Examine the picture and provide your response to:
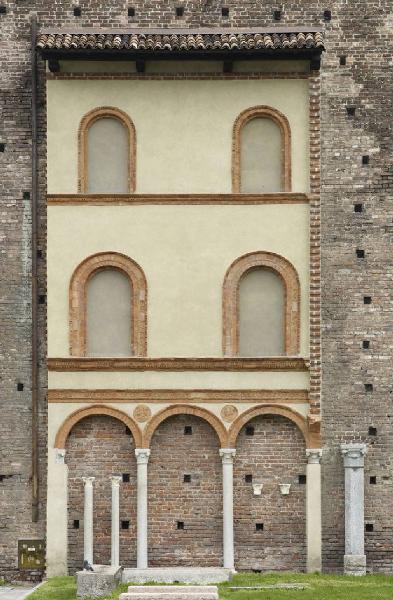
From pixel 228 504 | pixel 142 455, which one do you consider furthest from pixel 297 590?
pixel 142 455

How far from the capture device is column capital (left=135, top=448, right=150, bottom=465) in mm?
18984

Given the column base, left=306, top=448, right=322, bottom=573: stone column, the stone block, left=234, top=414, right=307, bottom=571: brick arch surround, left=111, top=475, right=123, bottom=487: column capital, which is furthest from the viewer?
left=234, top=414, right=307, bottom=571: brick arch surround

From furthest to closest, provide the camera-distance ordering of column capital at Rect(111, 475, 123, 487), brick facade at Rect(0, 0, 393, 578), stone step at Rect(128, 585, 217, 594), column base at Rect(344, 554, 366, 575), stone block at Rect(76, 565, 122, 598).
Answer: brick facade at Rect(0, 0, 393, 578), column base at Rect(344, 554, 366, 575), column capital at Rect(111, 475, 123, 487), stone block at Rect(76, 565, 122, 598), stone step at Rect(128, 585, 217, 594)

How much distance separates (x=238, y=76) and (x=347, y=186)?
10.4 ft

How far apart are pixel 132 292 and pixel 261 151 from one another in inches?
151

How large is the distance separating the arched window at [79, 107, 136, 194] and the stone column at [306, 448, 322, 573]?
6494 mm

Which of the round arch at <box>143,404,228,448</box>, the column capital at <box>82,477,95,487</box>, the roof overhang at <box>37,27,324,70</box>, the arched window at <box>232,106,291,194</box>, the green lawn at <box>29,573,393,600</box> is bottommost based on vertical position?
the green lawn at <box>29,573,393,600</box>

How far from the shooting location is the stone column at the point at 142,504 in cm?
1892

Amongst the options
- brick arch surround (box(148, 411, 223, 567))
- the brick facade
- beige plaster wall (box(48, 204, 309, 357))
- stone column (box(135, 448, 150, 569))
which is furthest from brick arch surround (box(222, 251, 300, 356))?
stone column (box(135, 448, 150, 569))

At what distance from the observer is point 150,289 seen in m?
19.2

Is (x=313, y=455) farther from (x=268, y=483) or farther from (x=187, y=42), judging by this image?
(x=187, y=42)

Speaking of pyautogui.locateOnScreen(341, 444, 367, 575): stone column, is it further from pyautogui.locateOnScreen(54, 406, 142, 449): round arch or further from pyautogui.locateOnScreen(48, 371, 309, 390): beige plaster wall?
pyautogui.locateOnScreen(54, 406, 142, 449): round arch

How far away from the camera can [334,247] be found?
19844mm

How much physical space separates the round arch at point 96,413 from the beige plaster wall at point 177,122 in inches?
172
